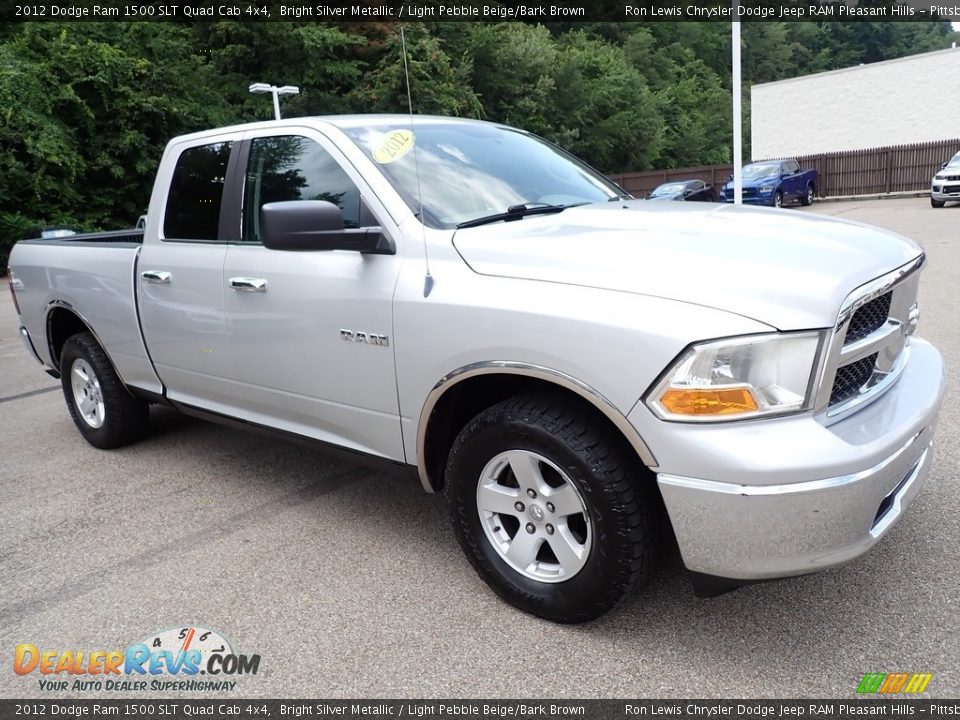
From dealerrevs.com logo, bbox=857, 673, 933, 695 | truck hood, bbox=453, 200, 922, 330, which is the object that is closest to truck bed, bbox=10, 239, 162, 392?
truck hood, bbox=453, 200, 922, 330

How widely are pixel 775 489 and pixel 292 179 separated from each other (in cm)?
245

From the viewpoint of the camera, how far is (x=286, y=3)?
29328mm

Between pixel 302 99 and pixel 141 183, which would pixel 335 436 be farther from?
pixel 302 99

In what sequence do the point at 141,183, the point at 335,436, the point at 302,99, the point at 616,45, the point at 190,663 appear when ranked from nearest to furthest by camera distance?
the point at 190,663 → the point at 335,436 → the point at 141,183 → the point at 302,99 → the point at 616,45

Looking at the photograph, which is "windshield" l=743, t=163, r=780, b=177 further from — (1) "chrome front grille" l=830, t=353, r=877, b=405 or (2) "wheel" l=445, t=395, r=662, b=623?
(2) "wheel" l=445, t=395, r=662, b=623

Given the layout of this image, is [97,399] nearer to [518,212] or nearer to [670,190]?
[518,212]

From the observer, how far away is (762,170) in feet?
82.8

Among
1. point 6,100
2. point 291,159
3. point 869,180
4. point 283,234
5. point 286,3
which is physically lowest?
point 869,180

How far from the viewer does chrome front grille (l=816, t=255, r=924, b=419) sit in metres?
2.20

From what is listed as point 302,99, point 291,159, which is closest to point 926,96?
point 302,99

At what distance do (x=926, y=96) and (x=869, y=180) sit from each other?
638cm

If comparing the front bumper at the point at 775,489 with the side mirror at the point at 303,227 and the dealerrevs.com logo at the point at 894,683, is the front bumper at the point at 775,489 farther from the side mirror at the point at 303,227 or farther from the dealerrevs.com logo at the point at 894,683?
the side mirror at the point at 303,227

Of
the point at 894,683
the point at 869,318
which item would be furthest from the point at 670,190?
the point at 894,683

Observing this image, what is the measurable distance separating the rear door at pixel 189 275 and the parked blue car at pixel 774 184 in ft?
72.8
